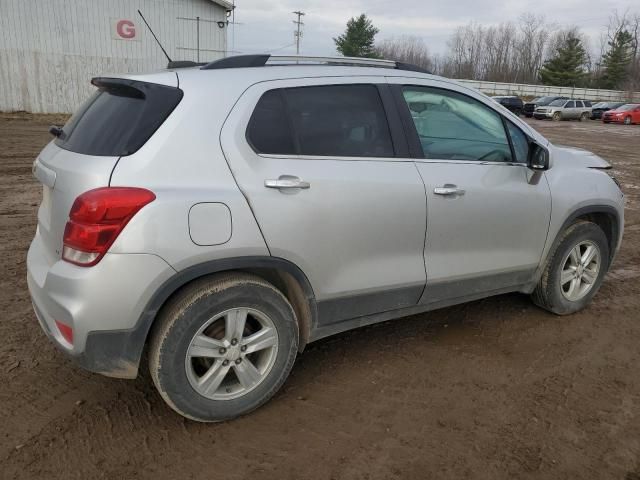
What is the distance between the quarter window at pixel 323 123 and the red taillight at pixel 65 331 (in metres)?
1.25

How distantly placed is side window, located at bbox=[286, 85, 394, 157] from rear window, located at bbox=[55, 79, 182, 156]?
676 mm

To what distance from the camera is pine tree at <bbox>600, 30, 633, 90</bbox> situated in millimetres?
68250

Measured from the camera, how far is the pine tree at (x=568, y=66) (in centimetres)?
6538

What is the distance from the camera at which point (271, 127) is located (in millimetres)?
2850

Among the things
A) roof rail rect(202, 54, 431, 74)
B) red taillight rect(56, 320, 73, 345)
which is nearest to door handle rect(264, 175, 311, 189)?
roof rail rect(202, 54, 431, 74)

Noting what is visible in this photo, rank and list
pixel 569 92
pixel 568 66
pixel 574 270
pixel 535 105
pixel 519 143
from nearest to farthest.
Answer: pixel 519 143 → pixel 574 270 → pixel 535 105 → pixel 569 92 → pixel 568 66

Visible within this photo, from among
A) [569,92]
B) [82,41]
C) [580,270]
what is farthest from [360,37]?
[580,270]

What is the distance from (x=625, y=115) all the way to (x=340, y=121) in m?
37.0

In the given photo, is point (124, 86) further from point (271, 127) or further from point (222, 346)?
point (222, 346)

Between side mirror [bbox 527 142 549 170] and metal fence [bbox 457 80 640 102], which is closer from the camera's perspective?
side mirror [bbox 527 142 549 170]

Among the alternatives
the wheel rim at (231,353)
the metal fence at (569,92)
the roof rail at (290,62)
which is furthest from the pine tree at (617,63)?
the wheel rim at (231,353)

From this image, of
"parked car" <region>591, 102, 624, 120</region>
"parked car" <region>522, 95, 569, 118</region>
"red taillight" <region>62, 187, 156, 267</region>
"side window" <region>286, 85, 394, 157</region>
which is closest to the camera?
"red taillight" <region>62, 187, 156, 267</region>

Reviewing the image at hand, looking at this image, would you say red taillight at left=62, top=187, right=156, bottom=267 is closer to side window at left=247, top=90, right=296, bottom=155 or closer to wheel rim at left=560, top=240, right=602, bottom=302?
side window at left=247, top=90, right=296, bottom=155

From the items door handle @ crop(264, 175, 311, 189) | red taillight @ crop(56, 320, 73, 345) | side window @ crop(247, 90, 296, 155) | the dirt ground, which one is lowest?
the dirt ground
